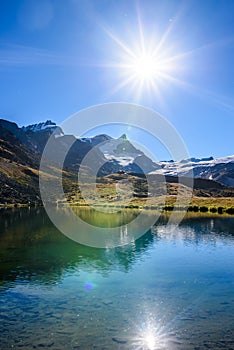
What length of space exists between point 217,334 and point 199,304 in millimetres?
6258

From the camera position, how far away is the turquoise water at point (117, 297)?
21.5 metres

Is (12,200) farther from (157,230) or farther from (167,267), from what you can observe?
(167,267)

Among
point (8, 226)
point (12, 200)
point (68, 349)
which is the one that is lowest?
point (68, 349)

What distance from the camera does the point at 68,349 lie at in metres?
19.6

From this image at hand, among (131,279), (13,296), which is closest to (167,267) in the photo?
(131,279)

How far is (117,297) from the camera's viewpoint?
3002cm

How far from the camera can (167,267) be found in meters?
41.8

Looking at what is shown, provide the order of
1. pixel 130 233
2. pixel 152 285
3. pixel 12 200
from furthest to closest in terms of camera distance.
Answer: pixel 12 200, pixel 130 233, pixel 152 285

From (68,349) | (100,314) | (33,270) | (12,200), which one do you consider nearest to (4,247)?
(33,270)

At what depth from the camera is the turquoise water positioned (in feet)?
70.4

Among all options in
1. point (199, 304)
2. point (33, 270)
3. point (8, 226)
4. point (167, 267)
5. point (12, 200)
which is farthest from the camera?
point (12, 200)

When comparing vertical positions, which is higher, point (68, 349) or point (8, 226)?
point (8, 226)

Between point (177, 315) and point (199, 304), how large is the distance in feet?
10.9

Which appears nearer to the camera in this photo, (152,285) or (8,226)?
(152,285)
